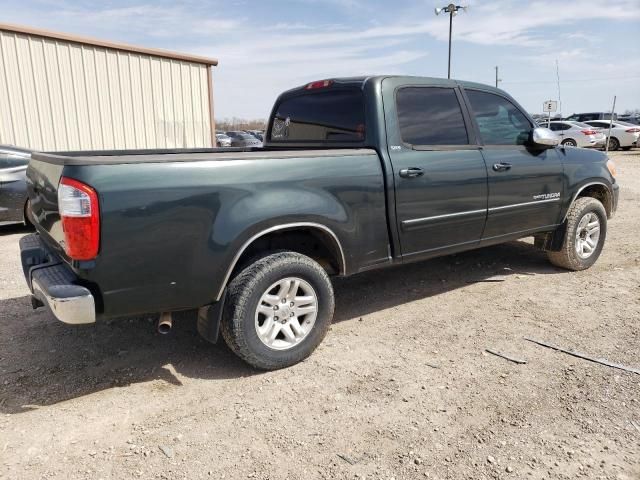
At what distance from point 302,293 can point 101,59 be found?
9.53 m

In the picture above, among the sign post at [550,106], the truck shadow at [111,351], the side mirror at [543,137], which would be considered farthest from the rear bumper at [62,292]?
the sign post at [550,106]

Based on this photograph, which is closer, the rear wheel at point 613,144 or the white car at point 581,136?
the white car at point 581,136

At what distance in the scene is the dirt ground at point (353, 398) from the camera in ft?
7.97

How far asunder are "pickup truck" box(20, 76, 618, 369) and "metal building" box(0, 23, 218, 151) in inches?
285

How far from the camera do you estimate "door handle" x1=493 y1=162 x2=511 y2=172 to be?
4.38 m

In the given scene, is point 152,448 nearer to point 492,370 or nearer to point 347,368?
point 347,368

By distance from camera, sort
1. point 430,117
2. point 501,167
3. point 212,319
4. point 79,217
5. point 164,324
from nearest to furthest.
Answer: point 79,217 → point 164,324 → point 212,319 → point 430,117 → point 501,167

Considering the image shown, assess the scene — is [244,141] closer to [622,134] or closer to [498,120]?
[622,134]

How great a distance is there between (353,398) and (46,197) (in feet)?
6.93

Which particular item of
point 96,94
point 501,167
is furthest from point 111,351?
point 96,94

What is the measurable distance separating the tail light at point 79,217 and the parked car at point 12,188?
537 cm

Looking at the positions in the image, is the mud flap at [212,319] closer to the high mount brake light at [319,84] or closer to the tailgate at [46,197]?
the tailgate at [46,197]

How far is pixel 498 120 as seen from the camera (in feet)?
15.2

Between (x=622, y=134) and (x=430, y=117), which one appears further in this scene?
(x=622, y=134)
